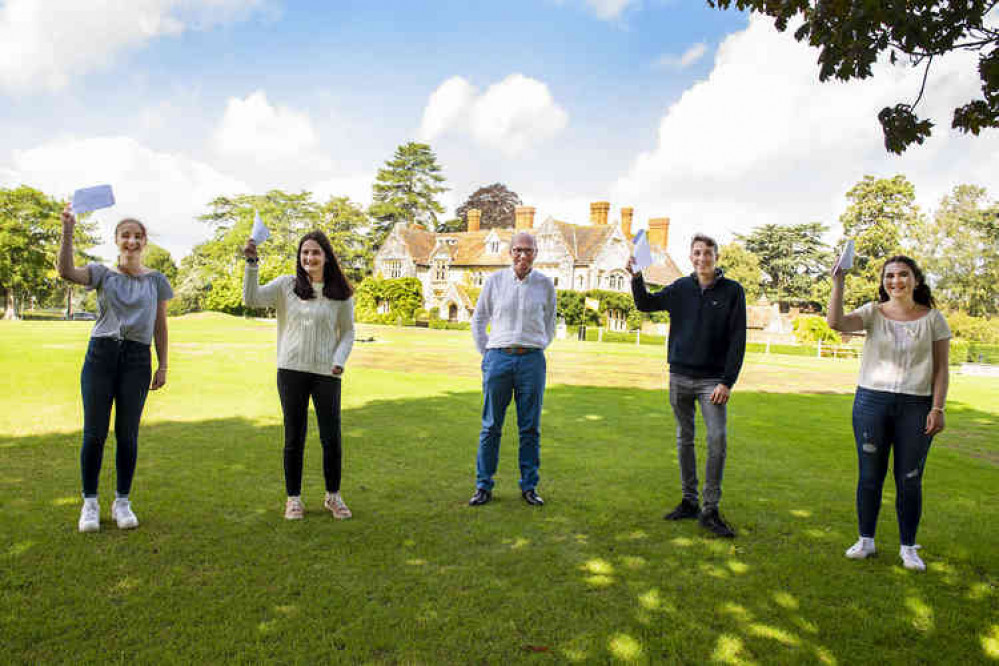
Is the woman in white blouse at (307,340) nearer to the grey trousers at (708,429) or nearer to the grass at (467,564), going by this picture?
the grass at (467,564)

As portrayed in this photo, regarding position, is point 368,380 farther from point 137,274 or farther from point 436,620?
point 436,620

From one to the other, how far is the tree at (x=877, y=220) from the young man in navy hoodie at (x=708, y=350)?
5331 centimetres

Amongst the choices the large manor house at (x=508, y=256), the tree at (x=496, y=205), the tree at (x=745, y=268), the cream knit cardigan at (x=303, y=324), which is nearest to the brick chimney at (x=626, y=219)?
the large manor house at (x=508, y=256)

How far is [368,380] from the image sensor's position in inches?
583

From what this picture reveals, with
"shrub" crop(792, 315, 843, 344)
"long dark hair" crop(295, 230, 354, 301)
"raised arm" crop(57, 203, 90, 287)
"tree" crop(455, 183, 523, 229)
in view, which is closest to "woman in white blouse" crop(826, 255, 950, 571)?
"long dark hair" crop(295, 230, 354, 301)

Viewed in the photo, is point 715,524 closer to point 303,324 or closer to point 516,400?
point 516,400

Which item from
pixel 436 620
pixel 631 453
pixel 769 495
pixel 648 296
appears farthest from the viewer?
pixel 631 453

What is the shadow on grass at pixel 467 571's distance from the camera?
312 centimetres

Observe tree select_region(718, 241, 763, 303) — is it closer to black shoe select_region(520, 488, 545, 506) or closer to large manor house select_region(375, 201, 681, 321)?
large manor house select_region(375, 201, 681, 321)

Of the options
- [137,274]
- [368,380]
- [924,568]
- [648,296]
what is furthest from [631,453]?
[368,380]

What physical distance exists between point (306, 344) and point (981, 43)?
5434 millimetres

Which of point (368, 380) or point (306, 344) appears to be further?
point (368, 380)

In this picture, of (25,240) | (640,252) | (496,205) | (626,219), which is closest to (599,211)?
(626,219)

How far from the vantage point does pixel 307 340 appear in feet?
15.6
